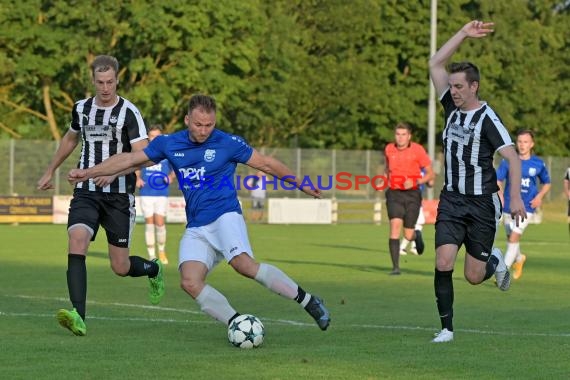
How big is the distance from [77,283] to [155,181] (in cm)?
1040

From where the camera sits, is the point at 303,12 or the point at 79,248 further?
the point at 303,12

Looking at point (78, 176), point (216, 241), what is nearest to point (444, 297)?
point (216, 241)

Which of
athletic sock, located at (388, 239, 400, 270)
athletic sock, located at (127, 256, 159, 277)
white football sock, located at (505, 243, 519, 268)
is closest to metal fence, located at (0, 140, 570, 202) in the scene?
athletic sock, located at (388, 239, 400, 270)

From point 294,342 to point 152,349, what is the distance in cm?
119

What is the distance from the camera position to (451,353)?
1034cm

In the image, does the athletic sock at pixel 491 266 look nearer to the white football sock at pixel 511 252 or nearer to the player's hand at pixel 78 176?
the player's hand at pixel 78 176

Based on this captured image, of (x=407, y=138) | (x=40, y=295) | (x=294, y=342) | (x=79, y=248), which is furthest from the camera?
(x=407, y=138)

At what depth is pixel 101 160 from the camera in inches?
477

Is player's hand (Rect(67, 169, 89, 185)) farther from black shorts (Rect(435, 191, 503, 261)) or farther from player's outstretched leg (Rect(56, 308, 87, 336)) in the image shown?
black shorts (Rect(435, 191, 503, 261))

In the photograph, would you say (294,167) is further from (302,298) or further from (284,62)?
(302,298)

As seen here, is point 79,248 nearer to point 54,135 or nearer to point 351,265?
point 351,265

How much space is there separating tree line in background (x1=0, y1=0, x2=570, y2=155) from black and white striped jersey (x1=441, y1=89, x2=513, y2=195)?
1423 inches

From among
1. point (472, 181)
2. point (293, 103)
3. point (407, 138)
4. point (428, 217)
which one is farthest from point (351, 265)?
point (293, 103)

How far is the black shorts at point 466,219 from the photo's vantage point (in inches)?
460
